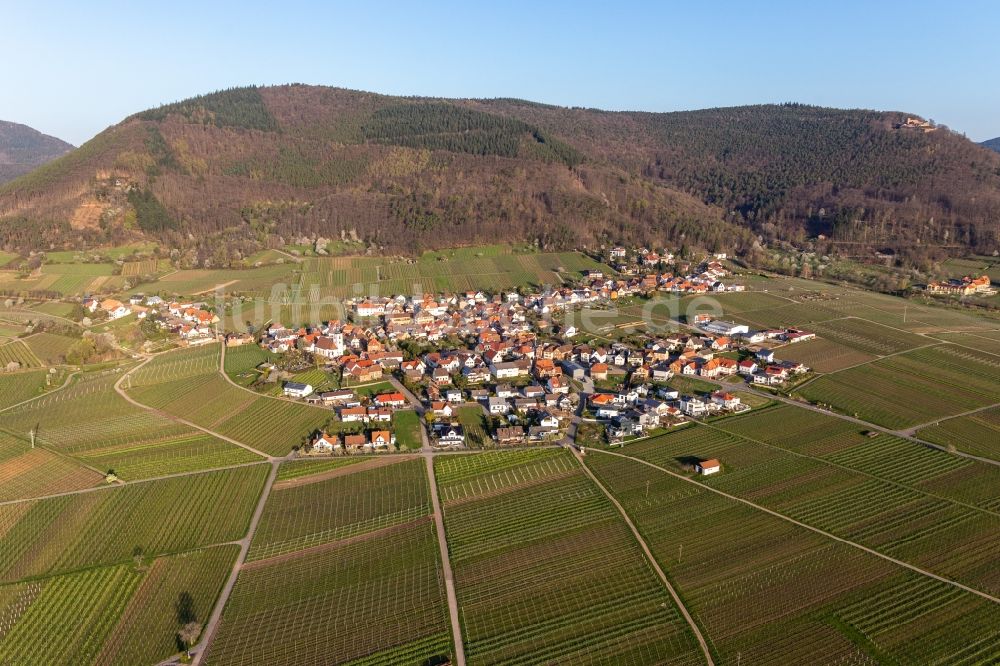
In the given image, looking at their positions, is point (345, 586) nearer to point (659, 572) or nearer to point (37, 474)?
point (659, 572)

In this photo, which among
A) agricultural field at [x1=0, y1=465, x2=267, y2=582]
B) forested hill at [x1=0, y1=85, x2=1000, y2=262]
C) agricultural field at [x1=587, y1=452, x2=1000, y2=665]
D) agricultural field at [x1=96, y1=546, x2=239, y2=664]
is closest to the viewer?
agricultural field at [x1=587, y1=452, x2=1000, y2=665]

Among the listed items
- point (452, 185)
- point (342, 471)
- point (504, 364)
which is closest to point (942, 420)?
point (504, 364)

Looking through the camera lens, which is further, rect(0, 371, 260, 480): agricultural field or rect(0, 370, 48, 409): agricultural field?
rect(0, 370, 48, 409): agricultural field

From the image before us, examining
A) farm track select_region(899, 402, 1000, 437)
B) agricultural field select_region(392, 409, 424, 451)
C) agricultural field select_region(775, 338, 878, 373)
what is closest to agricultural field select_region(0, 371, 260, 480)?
agricultural field select_region(392, 409, 424, 451)

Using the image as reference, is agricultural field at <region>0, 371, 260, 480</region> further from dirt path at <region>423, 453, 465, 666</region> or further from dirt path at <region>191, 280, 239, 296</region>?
dirt path at <region>191, 280, 239, 296</region>

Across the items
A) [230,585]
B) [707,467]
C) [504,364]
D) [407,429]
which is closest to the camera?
[230,585]

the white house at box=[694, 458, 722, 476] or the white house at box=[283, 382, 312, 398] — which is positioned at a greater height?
the white house at box=[283, 382, 312, 398]

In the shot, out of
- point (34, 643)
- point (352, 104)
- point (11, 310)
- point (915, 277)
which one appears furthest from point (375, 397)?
point (352, 104)

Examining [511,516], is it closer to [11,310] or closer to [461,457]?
[461,457]
